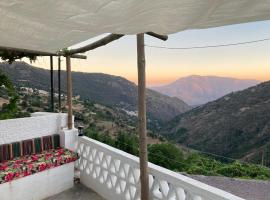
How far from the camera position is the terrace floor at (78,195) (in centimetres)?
423

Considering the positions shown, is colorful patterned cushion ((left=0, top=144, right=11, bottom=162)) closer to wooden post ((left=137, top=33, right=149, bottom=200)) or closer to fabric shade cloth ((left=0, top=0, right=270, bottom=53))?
wooden post ((left=137, top=33, right=149, bottom=200))

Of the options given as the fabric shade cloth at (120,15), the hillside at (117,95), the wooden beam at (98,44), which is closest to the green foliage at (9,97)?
the wooden beam at (98,44)

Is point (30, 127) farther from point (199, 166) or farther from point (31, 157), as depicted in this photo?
point (199, 166)

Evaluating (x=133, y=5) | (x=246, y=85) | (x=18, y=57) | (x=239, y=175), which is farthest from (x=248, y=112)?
(x=133, y=5)

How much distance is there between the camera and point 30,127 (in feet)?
15.7

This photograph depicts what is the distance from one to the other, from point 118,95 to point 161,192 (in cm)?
6235

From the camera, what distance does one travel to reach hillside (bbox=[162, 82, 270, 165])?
41.3 metres

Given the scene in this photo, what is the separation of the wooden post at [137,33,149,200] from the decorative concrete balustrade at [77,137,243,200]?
0.10 m

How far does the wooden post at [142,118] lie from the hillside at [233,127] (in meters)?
34.7

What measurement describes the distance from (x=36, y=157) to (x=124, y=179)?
1533mm

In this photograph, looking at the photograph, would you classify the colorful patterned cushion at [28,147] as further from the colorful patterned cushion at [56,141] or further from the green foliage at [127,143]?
the green foliage at [127,143]

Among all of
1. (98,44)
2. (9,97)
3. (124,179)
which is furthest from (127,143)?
(124,179)

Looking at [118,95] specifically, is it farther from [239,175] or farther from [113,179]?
[113,179]

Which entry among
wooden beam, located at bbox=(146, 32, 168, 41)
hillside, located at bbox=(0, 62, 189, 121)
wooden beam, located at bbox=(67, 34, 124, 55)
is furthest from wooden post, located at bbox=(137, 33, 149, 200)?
hillside, located at bbox=(0, 62, 189, 121)
